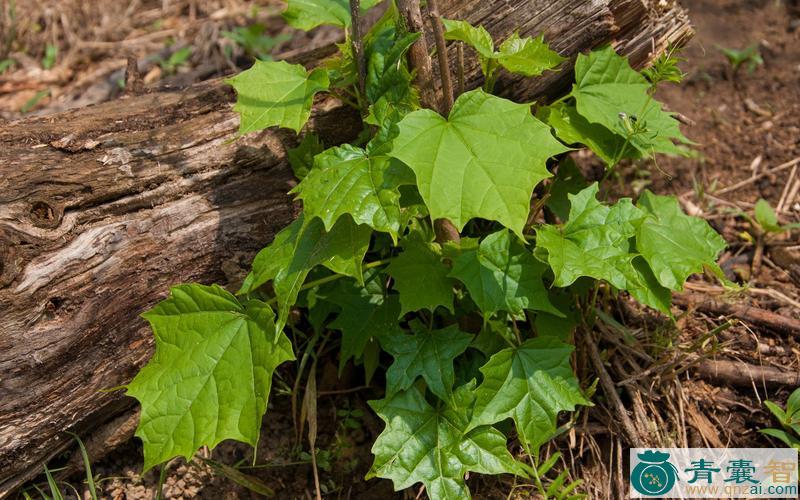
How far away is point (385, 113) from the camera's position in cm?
188

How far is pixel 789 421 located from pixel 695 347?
0.37 m

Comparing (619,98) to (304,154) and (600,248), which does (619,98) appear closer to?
(600,248)

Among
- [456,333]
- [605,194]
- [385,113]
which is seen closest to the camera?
[385,113]

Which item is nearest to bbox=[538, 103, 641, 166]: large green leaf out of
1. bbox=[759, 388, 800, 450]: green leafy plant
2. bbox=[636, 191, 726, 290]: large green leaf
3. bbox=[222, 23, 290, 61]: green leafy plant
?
bbox=[636, 191, 726, 290]: large green leaf

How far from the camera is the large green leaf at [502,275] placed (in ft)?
6.14

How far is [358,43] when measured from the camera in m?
1.91

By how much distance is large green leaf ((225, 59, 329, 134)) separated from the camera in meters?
1.92

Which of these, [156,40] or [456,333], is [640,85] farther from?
[156,40]

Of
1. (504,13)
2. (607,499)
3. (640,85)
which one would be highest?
(504,13)

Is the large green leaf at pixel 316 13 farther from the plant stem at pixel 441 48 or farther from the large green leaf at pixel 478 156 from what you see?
the large green leaf at pixel 478 156

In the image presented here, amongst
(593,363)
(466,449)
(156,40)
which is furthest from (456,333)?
(156,40)

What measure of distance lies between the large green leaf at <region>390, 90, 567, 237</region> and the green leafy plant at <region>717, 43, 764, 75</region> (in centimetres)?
230

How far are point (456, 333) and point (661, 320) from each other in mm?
977

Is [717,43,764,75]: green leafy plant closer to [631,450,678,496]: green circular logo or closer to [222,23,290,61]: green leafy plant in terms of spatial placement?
[631,450,678,496]: green circular logo
